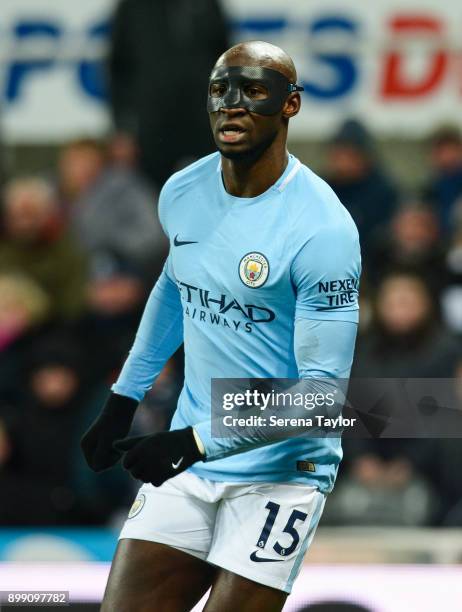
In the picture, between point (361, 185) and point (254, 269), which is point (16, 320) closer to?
point (361, 185)

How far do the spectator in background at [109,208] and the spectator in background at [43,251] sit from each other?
0.16m

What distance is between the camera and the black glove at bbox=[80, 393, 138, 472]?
3.94 metres

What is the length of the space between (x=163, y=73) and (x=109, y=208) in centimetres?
76

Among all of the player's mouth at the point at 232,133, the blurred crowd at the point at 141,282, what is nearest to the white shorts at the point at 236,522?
the player's mouth at the point at 232,133

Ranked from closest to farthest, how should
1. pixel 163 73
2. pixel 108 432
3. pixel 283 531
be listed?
pixel 283 531
pixel 108 432
pixel 163 73

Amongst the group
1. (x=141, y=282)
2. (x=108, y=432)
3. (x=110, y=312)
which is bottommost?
(x=110, y=312)

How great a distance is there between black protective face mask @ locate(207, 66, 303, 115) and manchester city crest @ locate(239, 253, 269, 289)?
1.19ft

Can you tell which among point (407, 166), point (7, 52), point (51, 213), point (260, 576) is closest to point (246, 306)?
point (260, 576)

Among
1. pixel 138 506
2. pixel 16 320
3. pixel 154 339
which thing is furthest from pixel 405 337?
pixel 138 506

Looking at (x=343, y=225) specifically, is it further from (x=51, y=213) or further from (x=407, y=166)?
(x=407, y=166)

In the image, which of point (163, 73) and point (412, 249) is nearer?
point (412, 249)

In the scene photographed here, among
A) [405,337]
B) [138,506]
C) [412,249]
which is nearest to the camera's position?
[138,506]

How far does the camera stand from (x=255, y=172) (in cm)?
370

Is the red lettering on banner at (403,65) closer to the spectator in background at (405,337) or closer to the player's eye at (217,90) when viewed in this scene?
the spectator in background at (405,337)
